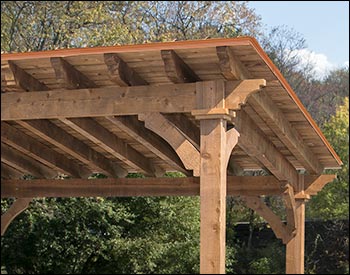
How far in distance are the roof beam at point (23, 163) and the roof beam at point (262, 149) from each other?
317 cm

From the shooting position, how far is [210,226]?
6031mm

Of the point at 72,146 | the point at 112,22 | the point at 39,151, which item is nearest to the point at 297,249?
the point at 72,146

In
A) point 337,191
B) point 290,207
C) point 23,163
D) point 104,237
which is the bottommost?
point 290,207

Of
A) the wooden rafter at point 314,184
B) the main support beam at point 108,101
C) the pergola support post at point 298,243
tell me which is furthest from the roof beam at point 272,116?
the pergola support post at point 298,243

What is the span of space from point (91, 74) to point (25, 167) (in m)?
4.07

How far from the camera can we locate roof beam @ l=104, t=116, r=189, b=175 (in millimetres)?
7582

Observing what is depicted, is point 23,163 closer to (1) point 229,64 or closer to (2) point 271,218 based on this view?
(2) point 271,218

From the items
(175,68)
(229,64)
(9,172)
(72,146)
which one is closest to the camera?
(229,64)

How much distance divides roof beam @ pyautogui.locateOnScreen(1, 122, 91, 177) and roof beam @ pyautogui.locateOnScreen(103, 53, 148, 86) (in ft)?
7.88

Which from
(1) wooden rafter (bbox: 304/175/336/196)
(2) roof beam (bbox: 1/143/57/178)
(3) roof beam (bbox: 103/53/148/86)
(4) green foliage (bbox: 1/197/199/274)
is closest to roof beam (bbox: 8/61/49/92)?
(3) roof beam (bbox: 103/53/148/86)

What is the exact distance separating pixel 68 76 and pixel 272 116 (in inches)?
89.2

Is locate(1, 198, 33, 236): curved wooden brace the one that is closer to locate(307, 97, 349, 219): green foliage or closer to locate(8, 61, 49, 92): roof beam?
locate(8, 61, 49, 92): roof beam

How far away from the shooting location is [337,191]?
68.6 feet

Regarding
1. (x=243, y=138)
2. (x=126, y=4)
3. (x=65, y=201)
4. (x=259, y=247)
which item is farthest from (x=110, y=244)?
(x=243, y=138)
